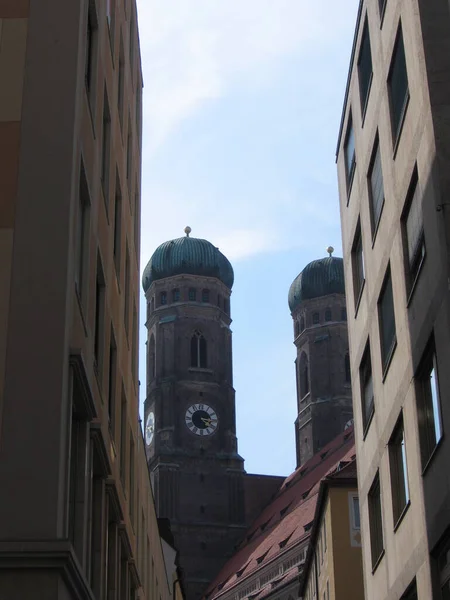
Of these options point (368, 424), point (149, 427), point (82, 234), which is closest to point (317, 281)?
point (149, 427)

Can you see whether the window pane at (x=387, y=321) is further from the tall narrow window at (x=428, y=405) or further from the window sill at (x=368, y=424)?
the tall narrow window at (x=428, y=405)

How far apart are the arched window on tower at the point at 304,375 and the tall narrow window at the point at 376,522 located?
3554 inches

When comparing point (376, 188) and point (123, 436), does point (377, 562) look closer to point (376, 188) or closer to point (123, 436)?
point (123, 436)

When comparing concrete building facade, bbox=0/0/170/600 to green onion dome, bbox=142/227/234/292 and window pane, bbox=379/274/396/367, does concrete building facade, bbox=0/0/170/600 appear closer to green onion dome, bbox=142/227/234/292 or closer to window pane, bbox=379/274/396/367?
window pane, bbox=379/274/396/367

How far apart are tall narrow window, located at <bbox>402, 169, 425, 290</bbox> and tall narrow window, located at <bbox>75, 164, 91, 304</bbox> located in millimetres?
4769

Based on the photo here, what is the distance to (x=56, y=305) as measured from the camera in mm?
14398

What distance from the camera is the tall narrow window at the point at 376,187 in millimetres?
22297

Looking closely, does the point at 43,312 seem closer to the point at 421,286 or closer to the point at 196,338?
the point at 421,286

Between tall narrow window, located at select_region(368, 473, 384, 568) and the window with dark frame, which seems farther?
tall narrow window, located at select_region(368, 473, 384, 568)

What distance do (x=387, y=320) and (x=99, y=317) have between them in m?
5.10

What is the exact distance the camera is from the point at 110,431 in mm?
20797

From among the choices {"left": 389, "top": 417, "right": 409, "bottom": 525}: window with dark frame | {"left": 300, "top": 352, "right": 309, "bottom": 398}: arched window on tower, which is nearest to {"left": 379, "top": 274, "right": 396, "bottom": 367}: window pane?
{"left": 389, "top": 417, "right": 409, "bottom": 525}: window with dark frame

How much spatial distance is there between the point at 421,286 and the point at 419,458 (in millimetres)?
2448

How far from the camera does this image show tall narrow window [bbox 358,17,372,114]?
2352cm
